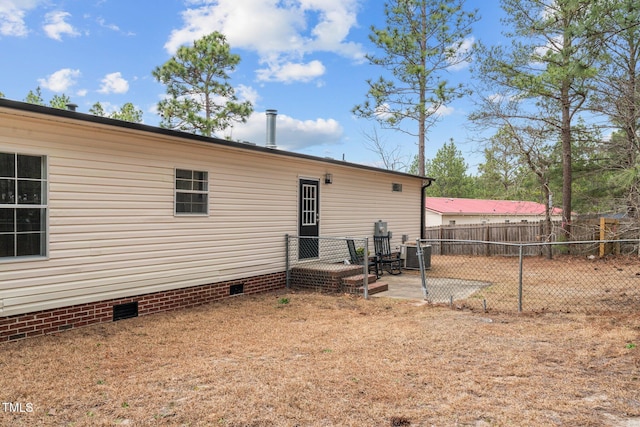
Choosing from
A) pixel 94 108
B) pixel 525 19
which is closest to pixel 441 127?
pixel 525 19

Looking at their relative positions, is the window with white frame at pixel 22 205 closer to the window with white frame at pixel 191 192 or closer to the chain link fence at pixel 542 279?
the window with white frame at pixel 191 192

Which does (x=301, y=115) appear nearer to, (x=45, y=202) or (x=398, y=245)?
(x=398, y=245)

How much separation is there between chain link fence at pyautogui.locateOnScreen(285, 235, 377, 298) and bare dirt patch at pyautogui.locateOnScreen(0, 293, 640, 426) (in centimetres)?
192

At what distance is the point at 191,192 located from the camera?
286 inches

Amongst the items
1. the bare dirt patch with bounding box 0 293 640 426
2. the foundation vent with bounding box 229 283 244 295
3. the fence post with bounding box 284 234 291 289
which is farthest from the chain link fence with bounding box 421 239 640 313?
the foundation vent with bounding box 229 283 244 295

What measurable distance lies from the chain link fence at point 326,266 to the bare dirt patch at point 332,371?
192 centimetres

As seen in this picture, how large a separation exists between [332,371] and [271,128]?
701 centimetres

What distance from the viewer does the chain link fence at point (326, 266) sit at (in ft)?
27.5

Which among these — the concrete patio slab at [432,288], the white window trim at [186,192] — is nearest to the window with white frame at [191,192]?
the white window trim at [186,192]

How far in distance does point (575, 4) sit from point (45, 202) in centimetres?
768

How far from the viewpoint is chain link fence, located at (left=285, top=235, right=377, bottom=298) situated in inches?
330

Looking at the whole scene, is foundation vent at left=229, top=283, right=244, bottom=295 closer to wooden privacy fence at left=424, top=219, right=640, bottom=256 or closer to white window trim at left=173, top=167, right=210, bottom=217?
white window trim at left=173, top=167, right=210, bottom=217

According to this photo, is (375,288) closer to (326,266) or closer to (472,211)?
(326,266)

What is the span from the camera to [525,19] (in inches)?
557
